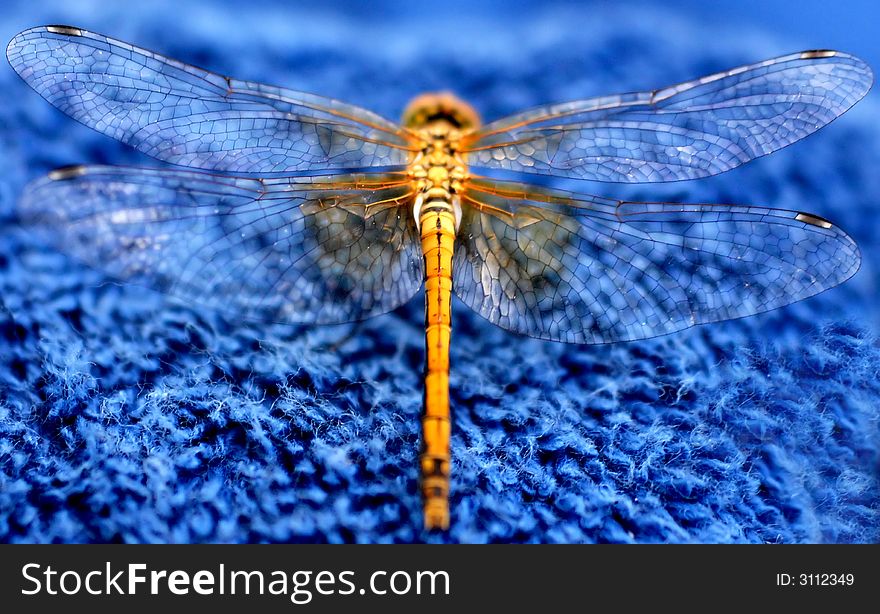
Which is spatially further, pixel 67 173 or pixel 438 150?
pixel 438 150

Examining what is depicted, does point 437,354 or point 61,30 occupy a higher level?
point 61,30

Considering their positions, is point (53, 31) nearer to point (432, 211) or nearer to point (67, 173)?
point (67, 173)

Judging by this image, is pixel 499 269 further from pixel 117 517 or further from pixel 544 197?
pixel 117 517

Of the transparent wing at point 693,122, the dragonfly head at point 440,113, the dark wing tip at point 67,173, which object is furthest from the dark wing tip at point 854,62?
the dark wing tip at point 67,173

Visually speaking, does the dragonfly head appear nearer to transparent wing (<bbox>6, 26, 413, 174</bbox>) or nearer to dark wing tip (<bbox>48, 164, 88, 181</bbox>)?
transparent wing (<bbox>6, 26, 413, 174</bbox>)

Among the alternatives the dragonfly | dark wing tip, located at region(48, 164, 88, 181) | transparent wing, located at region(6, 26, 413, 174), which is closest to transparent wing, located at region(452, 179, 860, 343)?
the dragonfly

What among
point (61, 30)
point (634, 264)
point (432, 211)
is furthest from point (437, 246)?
point (61, 30)
